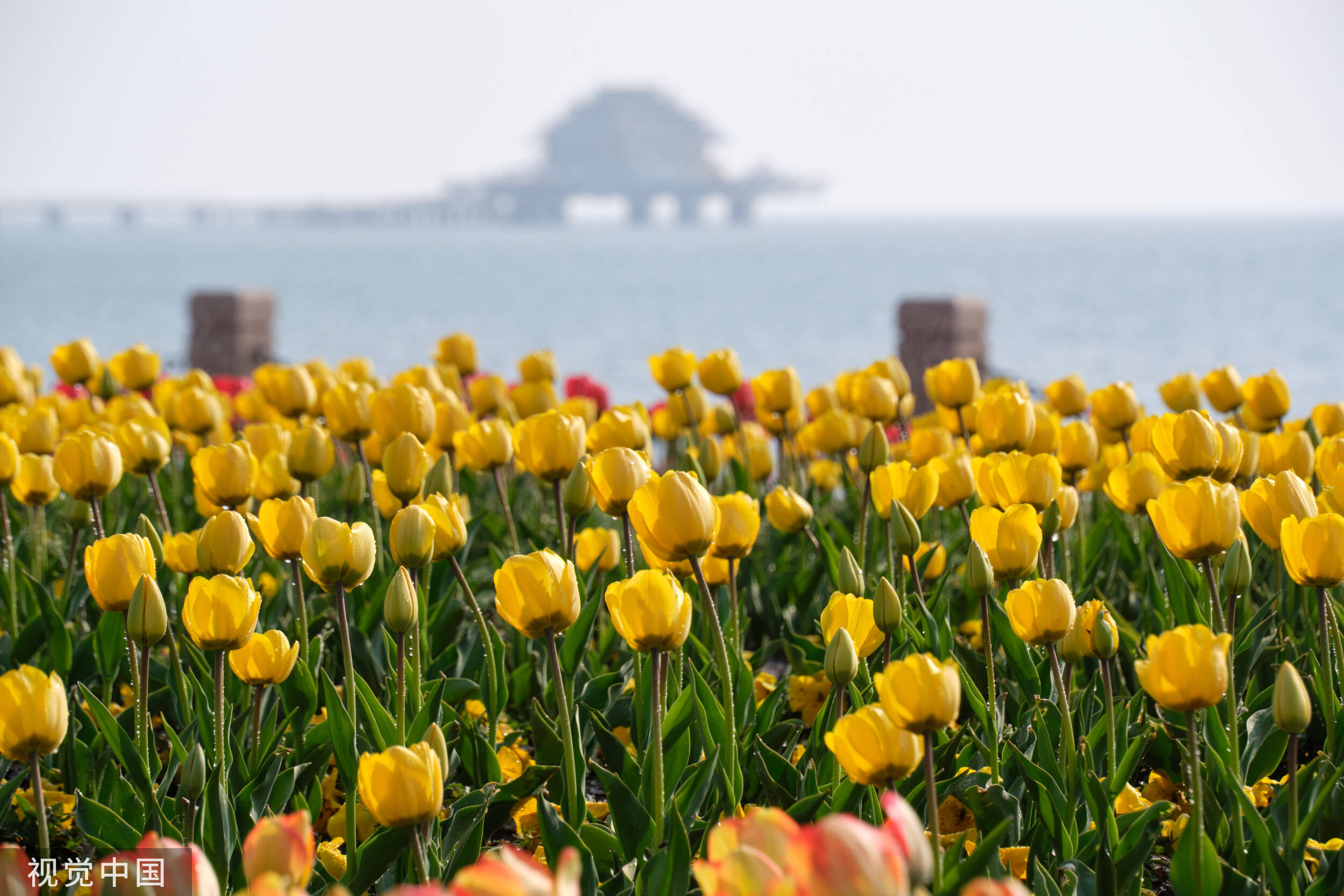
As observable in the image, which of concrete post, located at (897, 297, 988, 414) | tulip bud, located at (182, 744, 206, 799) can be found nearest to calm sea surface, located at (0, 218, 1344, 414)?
concrete post, located at (897, 297, 988, 414)

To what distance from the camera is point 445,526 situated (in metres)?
2.26

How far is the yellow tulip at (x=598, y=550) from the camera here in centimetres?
284

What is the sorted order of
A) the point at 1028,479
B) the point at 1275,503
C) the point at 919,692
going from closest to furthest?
the point at 919,692
the point at 1275,503
the point at 1028,479

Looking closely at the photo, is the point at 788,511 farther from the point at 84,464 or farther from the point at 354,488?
the point at 84,464

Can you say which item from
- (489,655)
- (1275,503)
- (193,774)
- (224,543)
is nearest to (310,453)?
(224,543)

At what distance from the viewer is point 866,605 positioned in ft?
6.79

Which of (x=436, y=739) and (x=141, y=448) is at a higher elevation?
(x=141, y=448)

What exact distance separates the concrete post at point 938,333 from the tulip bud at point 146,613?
25.3ft

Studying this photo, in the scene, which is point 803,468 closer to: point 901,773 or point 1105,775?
point 1105,775

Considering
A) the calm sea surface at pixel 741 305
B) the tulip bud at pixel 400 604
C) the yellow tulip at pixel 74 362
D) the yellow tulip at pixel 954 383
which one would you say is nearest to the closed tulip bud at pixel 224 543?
the tulip bud at pixel 400 604

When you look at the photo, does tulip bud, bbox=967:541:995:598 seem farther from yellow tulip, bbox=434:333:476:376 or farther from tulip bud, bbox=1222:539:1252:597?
yellow tulip, bbox=434:333:476:376

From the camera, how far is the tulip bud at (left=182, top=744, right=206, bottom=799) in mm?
1777

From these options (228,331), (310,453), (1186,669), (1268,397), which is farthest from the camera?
(228,331)

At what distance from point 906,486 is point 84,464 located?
166 cm
